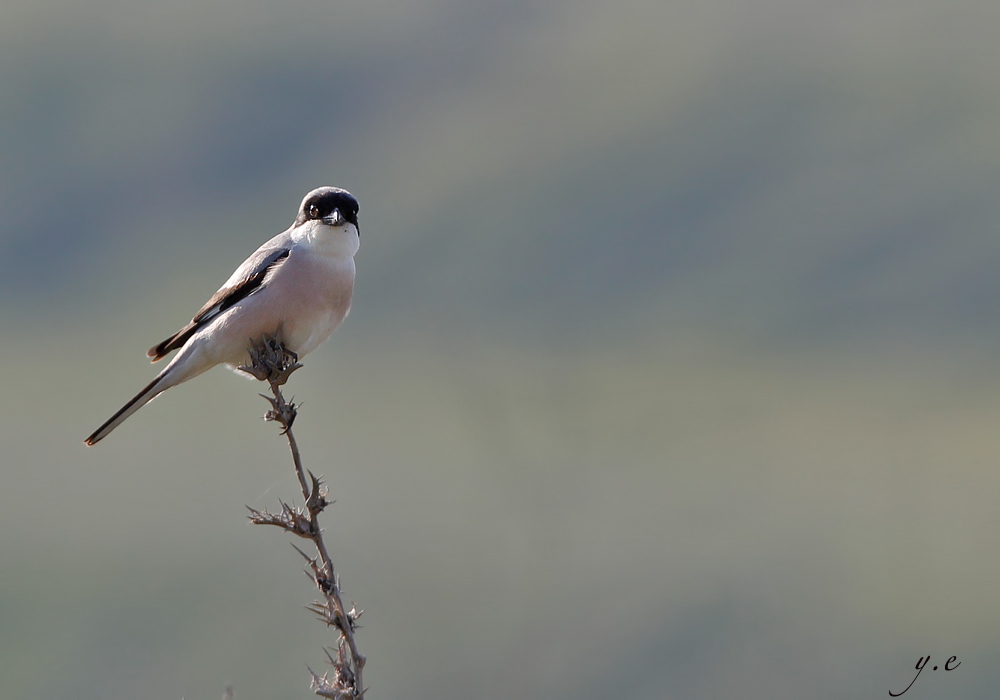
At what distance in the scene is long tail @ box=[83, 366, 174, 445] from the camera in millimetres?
9352

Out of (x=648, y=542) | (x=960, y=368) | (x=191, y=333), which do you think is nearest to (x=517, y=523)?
(x=648, y=542)

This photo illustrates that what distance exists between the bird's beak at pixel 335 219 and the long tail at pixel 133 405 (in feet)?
5.58

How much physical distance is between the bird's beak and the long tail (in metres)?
1.70

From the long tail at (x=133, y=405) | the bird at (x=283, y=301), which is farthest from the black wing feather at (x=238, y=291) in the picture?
the long tail at (x=133, y=405)

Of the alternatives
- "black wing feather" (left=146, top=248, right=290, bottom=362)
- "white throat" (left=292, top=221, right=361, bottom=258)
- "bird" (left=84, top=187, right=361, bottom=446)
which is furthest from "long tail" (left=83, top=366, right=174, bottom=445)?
"white throat" (left=292, top=221, right=361, bottom=258)

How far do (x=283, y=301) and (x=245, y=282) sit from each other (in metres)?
0.64

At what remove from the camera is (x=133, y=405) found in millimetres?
9672

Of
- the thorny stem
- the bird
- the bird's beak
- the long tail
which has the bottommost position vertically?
the thorny stem

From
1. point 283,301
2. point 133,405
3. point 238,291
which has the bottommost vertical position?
point 133,405

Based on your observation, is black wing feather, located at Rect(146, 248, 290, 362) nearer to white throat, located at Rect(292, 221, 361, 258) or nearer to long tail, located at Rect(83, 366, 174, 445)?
white throat, located at Rect(292, 221, 361, 258)

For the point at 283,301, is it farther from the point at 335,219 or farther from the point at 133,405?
the point at 133,405

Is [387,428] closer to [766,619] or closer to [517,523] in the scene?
[517,523]

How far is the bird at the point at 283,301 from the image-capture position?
9641mm

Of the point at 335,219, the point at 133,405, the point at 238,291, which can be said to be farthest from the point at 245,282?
the point at 133,405
